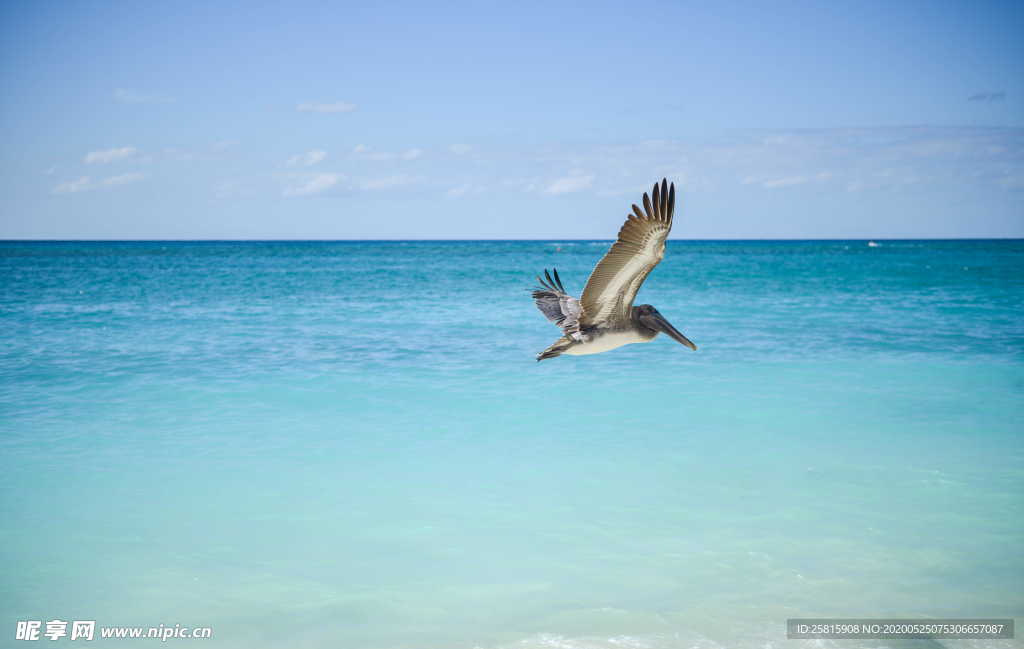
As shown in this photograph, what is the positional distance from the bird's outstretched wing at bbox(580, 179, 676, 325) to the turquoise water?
6.51 ft

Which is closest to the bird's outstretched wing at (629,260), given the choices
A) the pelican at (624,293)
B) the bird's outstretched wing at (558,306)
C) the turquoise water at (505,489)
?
the pelican at (624,293)

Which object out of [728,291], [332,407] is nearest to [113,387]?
[332,407]

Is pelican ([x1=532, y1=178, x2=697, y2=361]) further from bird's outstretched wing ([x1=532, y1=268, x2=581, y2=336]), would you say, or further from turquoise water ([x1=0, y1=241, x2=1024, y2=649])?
turquoise water ([x1=0, y1=241, x2=1024, y2=649])

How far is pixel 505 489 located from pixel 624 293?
299cm

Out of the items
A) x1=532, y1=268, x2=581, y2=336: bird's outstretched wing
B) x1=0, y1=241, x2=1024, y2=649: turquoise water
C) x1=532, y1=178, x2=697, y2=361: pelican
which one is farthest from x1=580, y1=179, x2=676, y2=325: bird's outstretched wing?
x1=0, y1=241, x2=1024, y2=649: turquoise water

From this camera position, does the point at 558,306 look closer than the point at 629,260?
No

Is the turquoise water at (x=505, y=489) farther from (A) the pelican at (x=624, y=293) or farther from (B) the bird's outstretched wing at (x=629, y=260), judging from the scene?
(B) the bird's outstretched wing at (x=629, y=260)

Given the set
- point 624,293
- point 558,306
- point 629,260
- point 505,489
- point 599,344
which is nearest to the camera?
point 629,260

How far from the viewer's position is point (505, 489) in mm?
7797

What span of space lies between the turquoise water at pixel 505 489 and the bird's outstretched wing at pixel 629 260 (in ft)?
6.51

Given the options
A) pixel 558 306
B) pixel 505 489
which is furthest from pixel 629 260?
pixel 505 489

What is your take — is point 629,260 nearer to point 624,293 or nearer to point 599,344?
point 624,293

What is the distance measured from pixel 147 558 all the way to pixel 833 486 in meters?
6.15

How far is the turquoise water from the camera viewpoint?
5500 mm
